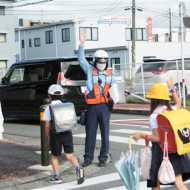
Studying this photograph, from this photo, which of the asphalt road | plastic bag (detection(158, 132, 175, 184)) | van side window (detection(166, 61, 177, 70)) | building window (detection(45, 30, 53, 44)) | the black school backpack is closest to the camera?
plastic bag (detection(158, 132, 175, 184))

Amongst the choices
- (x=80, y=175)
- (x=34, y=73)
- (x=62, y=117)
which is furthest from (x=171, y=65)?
(x=62, y=117)

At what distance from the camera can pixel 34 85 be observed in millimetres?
17141

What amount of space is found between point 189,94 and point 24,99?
10284 mm

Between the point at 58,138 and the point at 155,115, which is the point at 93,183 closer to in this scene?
the point at 58,138

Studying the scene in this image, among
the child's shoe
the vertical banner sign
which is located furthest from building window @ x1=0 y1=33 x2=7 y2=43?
the child's shoe

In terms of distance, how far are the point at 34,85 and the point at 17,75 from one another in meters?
1.05

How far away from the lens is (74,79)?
16625 mm

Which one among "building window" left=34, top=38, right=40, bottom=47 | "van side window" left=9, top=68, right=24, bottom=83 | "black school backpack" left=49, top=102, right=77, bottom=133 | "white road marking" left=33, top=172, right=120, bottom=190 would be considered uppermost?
"building window" left=34, top=38, right=40, bottom=47

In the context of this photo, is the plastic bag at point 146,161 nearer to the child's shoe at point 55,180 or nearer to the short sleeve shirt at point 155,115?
the short sleeve shirt at point 155,115

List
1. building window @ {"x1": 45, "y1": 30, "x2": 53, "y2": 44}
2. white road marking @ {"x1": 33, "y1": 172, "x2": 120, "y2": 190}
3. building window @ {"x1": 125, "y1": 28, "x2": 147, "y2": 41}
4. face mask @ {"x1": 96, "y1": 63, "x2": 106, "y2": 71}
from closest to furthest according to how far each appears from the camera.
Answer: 1. white road marking @ {"x1": 33, "y1": 172, "x2": 120, "y2": 190}
2. face mask @ {"x1": 96, "y1": 63, "x2": 106, "y2": 71}
3. building window @ {"x1": 45, "y1": 30, "x2": 53, "y2": 44}
4. building window @ {"x1": 125, "y1": 28, "x2": 147, "y2": 41}

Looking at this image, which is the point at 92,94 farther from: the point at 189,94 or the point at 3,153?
the point at 189,94

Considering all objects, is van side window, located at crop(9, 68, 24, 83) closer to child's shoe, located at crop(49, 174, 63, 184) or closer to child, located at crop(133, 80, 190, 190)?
child's shoe, located at crop(49, 174, 63, 184)

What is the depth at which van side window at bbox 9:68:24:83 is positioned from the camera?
17.8 m

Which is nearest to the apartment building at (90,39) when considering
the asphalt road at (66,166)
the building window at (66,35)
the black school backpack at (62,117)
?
the building window at (66,35)
